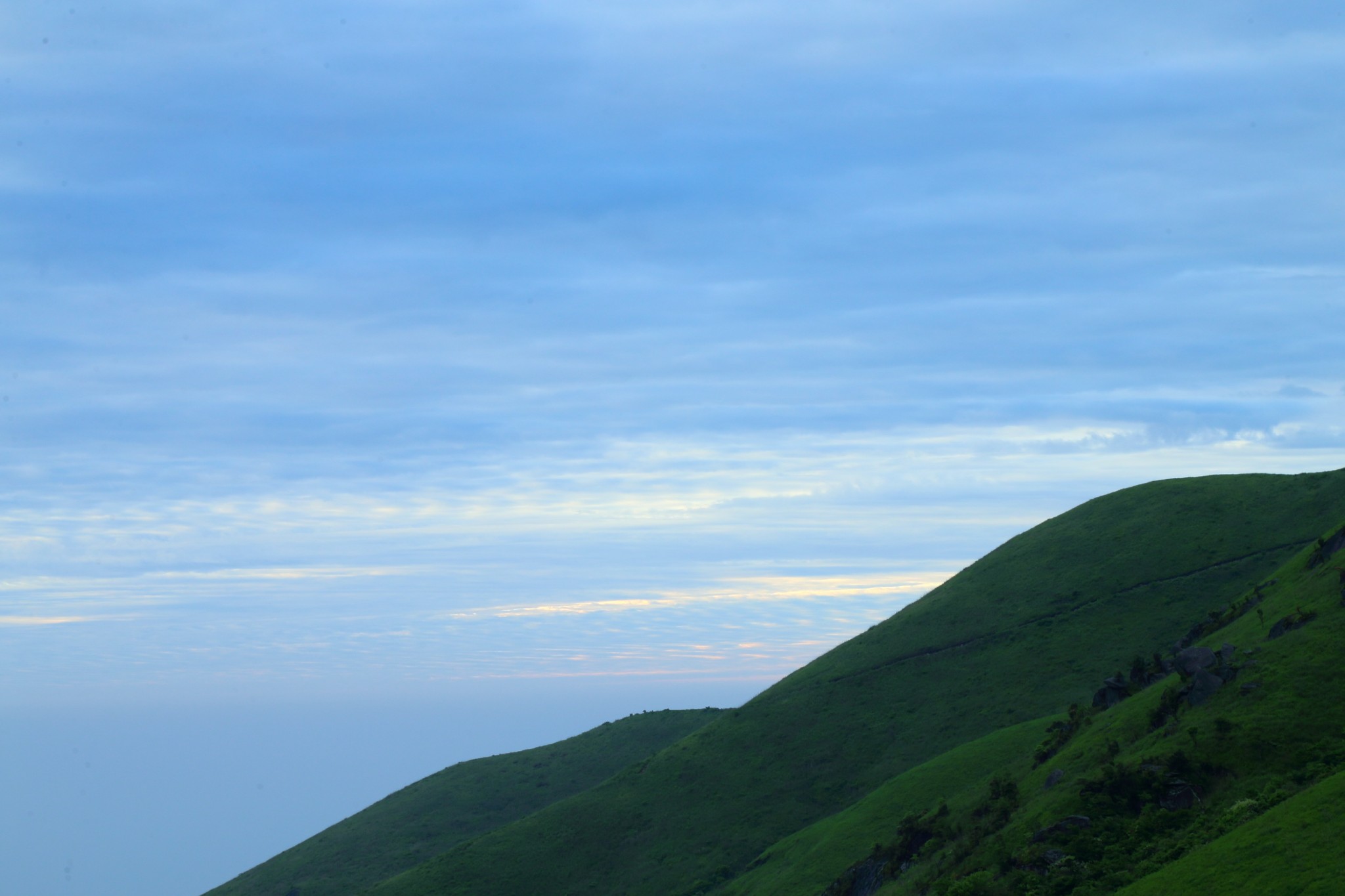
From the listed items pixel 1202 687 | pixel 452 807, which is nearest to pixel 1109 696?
pixel 1202 687

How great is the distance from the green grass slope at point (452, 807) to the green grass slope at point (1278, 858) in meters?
108

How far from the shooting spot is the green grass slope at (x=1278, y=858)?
32.5 metres

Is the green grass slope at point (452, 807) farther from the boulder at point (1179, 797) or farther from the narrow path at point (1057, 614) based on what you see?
the boulder at point (1179, 797)

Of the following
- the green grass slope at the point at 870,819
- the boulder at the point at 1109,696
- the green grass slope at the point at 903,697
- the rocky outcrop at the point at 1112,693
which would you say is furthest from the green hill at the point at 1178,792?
the green grass slope at the point at 903,697

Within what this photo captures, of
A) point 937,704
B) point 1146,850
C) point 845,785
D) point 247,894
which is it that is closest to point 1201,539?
point 937,704

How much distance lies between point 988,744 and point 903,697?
24404mm

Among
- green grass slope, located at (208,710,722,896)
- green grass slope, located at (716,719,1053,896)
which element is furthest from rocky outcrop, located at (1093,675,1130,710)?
green grass slope, located at (208,710,722,896)

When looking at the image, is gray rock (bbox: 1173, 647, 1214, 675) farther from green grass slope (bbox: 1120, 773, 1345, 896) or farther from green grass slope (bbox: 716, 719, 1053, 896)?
green grass slope (bbox: 716, 719, 1053, 896)

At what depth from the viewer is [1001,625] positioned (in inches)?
4530

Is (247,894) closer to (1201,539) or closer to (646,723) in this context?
(646,723)

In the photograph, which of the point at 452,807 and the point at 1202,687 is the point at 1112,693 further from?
the point at 452,807

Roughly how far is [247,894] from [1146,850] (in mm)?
124901

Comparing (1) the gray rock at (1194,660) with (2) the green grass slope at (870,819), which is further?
(2) the green grass slope at (870,819)

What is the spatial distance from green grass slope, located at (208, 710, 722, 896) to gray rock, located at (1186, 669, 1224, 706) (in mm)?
99444
